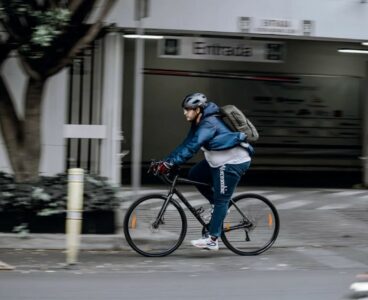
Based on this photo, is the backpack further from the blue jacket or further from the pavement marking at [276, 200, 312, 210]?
the pavement marking at [276, 200, 312, 210]

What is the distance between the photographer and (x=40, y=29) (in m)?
7.90

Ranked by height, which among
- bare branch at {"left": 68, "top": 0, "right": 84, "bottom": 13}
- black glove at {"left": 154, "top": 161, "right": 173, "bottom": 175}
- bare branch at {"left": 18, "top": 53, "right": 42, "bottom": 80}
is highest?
bare branch at {"left": 68, "top": 0, "right": 84, "bottom": 13}

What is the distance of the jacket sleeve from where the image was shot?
7.70 meters

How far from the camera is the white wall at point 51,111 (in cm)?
1075

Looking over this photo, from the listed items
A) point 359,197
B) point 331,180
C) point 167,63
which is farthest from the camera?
point 331,180

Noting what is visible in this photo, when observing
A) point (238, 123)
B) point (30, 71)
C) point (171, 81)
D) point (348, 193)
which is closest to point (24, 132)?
point (30, 71)

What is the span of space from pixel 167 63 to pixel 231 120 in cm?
768

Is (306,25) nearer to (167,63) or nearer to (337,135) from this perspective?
(167,63)

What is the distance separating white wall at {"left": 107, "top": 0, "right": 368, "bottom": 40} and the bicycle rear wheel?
13.1 feet

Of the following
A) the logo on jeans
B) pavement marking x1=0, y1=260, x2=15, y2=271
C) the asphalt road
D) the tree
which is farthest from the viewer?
the tree

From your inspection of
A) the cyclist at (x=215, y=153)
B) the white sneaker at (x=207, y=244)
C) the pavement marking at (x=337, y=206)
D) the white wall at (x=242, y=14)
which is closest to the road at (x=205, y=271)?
the white sneaker at (x=207, y=244)

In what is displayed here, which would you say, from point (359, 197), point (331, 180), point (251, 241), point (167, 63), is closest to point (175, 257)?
point (251, 241)

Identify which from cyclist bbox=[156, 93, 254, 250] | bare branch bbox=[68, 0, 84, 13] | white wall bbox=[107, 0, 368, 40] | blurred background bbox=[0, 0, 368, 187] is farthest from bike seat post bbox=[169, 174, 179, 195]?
white wall bbox=[107, 0, 368, 40]

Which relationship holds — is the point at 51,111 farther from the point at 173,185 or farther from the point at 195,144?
the point at 195,144
